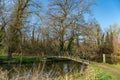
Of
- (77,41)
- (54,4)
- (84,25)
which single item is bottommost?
(77,41)

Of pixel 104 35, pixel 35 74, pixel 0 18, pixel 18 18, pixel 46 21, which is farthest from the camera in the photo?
pixel 104 35

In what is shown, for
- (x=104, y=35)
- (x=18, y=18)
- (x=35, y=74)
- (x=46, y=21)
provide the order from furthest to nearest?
(x=104, y=35), (x=46, y=21), (x=18, y=18), (x=35, y=74)

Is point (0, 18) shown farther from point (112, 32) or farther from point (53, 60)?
point (112, 32)

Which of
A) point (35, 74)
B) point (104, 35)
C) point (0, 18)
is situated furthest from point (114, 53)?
point (35, 74)

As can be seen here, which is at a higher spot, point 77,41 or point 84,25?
point 84,25

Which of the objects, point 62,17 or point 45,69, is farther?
point 62,17

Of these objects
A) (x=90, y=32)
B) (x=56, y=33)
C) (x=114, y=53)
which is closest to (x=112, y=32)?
(x=114, y=53)

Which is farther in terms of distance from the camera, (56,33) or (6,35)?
(56,33)

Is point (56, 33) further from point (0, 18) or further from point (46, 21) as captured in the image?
point (0, 18)

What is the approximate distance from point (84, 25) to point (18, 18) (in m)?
10.3

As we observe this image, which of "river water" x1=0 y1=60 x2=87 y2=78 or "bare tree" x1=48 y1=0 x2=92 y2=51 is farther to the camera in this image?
"bare tree" x1=48 y1=0 x2=92 y2=51

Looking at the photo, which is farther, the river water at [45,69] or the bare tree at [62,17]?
the bare tree at [62,17]

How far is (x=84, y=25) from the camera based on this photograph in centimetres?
2936

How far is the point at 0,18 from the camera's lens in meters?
22.1
